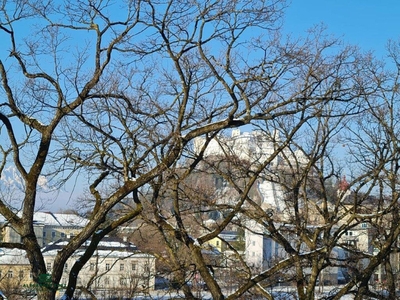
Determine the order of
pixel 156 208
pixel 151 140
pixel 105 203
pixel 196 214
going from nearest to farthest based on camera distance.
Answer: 1. pixel 105 203
2. pixel 151 140
3. pixel 156 208
4. pixel 196 214

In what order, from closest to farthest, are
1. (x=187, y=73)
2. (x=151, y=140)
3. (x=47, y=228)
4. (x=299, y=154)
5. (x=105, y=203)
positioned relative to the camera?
(x=105, y=203) → (x=187, y=73) → (x=151, y=140) → (x=299, y=154) → (x=47, y=228)

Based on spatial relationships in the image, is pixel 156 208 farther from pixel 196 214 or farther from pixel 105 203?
A: pixel 105 203

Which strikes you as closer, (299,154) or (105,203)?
(105,203)

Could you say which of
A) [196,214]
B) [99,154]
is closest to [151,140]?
[99,154]

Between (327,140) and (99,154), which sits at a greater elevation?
(327,140)

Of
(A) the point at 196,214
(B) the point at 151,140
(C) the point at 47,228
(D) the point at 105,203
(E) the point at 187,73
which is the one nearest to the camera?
(D) the point at 105,203

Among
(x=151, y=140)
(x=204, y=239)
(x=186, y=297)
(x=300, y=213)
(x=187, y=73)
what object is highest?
(x=187, y=73)

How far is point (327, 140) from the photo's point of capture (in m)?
11.2

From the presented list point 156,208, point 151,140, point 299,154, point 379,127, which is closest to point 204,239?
point 156,208

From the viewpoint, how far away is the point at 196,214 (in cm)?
1121

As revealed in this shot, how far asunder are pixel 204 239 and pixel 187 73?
2923 mm

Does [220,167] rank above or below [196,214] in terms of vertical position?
above

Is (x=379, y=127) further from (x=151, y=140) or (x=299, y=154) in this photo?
(x=151, y=140)

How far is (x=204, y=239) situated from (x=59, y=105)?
3448 millimetres
